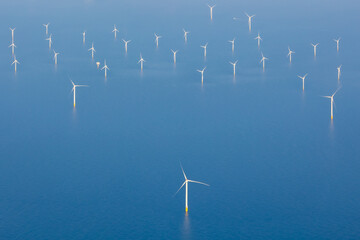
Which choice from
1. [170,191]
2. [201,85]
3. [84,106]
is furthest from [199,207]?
[201,85]

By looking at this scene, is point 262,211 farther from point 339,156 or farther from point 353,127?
point 353,127

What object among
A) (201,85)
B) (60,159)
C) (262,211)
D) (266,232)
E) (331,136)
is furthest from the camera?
(201,85)

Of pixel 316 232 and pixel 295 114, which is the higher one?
pixel 295 114

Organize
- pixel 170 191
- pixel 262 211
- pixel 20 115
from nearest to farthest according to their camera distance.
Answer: pixel 262 211
pixel 170 191
pixel 20 115

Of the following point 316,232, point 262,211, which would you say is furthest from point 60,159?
point 316,232

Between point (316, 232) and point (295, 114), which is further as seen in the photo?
point (295, 114)

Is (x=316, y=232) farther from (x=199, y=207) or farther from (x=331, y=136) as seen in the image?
(x=331, y=136)
